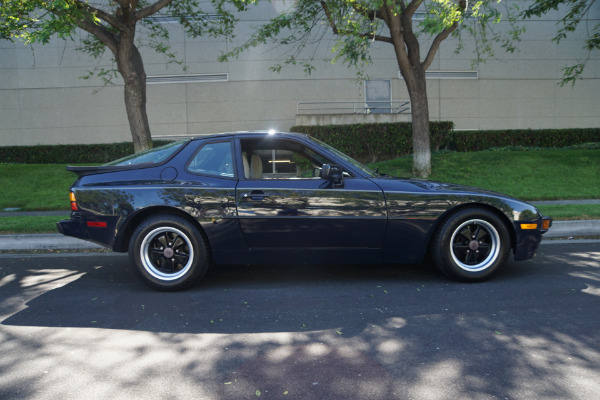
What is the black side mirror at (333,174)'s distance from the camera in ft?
13.8

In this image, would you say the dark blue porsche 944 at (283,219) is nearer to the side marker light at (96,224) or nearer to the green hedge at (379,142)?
the side marker light at (96,224)

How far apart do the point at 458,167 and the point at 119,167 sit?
10.4m

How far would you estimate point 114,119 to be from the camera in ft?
62.8

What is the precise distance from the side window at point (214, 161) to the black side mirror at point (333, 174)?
3.14 ft

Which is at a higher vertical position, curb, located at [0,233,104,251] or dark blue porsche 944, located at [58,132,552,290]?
dark blue porsche 944, located at [58,132,552,290]

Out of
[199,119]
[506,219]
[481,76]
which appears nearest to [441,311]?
[506,219]

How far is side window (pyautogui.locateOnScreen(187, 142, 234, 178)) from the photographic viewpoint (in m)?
4.51

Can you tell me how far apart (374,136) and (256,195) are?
1116 centimetres

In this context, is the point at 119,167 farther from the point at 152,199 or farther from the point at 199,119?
the point at 199,119

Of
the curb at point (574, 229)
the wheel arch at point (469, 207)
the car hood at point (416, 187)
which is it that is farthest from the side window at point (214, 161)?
the curb at point (574, 229)

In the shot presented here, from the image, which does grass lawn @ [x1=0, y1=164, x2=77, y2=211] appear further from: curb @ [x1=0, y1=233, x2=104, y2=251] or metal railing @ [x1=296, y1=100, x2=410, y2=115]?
metal railing @ [x1=296, y1=100, x2=410, y2=115]

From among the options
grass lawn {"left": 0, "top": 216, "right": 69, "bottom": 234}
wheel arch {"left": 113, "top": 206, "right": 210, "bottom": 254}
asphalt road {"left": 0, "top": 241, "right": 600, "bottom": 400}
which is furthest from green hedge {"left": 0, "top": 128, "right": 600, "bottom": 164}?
wheel arch {"left": 113, "top": 206, "right": 210, "bottom": 254}

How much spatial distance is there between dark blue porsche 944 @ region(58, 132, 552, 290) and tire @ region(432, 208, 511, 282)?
10mm

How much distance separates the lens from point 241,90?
61.8 ft
